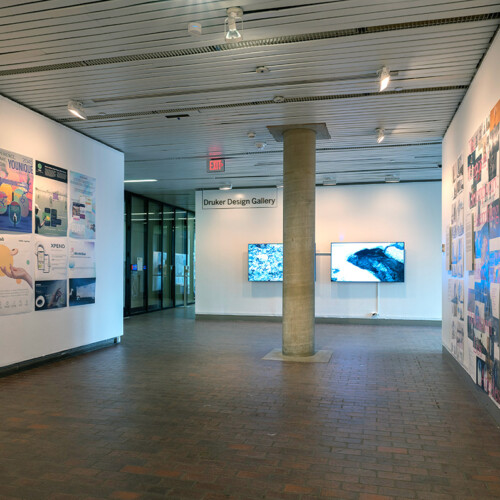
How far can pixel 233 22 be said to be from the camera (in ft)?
13.1

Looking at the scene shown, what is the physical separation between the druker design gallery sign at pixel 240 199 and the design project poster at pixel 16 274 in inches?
269

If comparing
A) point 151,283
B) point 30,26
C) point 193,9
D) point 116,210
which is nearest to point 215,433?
point 193,9

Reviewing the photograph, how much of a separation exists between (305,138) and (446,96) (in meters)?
2.13

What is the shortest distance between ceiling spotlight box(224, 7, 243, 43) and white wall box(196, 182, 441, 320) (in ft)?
27.1

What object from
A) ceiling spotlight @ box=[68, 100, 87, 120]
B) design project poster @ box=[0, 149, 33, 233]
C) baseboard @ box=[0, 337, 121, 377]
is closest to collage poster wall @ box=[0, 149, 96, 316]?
design project poster @ box=[0, 149, 33, 233]

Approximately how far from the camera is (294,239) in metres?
7.51

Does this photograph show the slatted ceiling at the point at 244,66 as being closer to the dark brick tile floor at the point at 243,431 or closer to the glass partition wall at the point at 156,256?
the dark brick tile floor at the point at 243,431

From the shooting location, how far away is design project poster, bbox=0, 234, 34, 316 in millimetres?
6094

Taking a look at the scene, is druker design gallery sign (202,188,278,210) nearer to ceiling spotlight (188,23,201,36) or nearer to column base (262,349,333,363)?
column base (262,349,333,363)

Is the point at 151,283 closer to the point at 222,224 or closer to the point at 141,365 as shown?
the point at 222,224

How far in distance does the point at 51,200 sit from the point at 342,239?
7.24 metres

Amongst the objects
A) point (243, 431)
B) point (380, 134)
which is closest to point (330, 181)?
point (380, 134)

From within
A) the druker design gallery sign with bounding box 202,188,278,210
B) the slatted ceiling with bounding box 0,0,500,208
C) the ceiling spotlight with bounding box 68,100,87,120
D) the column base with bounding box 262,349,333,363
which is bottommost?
the column base with bounding box 262,349,333,363

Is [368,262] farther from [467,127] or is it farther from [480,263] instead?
[480,263]
